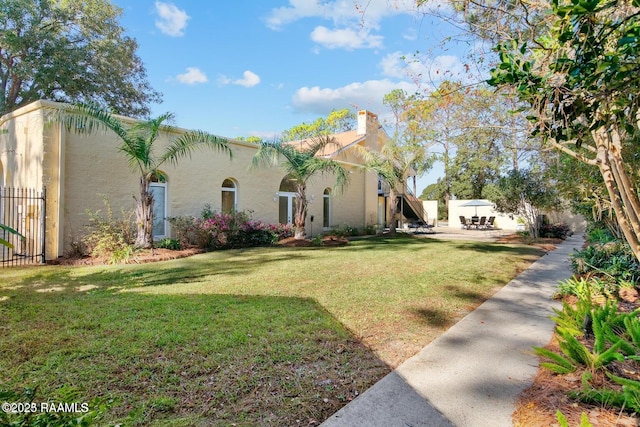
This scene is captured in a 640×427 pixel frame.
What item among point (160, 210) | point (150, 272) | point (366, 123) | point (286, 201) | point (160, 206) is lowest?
point (150, 272)

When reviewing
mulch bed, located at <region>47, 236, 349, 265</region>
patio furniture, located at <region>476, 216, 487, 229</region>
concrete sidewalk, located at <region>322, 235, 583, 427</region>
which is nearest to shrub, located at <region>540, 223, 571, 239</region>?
patio furniture, located at <region>476, 216, 487, 229</region>

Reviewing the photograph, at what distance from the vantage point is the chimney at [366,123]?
79.2ft

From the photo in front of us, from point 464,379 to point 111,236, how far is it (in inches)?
416

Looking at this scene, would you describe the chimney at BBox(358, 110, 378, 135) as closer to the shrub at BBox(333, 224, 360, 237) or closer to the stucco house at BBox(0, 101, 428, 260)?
the stucco house at BBox(0, 101, 428, 260)

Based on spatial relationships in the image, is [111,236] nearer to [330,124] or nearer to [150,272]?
[150,272]

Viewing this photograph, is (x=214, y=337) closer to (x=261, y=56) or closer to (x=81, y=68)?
(x=261, y=56)

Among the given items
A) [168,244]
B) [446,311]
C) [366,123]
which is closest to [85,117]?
[168,244]

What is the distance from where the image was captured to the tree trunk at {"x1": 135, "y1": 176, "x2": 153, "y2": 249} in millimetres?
10953

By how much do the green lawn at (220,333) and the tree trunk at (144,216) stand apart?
7.30 feet

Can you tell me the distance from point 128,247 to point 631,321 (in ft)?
36.9

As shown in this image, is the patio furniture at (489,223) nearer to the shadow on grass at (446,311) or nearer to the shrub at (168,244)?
the shadow on grass at (446,311)

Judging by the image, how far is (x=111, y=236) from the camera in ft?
34.5

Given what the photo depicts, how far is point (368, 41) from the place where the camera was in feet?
25.6

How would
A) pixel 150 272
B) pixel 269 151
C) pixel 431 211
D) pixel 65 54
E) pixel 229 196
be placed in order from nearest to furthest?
pixel 150 272, pixel 269 151, pixel 229 196, pixel 65 54, pixel 431 211
